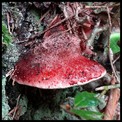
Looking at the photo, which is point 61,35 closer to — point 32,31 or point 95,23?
point 32,31

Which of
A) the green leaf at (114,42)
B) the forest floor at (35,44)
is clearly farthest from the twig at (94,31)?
the green leaf at (114,42)

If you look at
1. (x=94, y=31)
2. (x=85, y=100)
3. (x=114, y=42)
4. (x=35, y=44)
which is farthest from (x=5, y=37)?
(x=114, y=42)

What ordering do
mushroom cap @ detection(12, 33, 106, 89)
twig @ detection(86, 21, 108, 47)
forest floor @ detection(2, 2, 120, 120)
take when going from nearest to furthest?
1. mushroom cap @ detection(12, 33, 106, 89)
2. forest floor @ detection(2, 2, 120, 120)
3. twig @ detection(86, 21, 108, 47)

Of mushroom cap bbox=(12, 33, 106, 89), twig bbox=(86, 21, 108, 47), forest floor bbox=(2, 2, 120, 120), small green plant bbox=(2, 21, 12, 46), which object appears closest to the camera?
small green plant bbox=(2, 21, 12, 46)

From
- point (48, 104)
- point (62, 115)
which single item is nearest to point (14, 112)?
point (48, 104)

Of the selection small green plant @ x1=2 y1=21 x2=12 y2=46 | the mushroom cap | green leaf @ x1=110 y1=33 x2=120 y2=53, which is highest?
small green plant @ x1=2 y1=21 x2=12 y2=46

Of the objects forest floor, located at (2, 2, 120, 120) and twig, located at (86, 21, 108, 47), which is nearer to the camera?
forest floor, located at (2, 2, 120, 120)

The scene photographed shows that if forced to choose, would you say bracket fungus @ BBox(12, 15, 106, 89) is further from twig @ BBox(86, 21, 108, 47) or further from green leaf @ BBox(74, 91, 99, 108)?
twig @ BBox(86, 21, 108, 47)

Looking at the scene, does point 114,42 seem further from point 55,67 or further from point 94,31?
point 55,67

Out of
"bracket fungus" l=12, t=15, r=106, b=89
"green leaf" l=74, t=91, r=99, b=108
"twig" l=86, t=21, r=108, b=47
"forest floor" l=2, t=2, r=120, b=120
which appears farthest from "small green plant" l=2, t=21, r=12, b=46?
"twig" l=86, t=21, r=108, b=47
